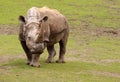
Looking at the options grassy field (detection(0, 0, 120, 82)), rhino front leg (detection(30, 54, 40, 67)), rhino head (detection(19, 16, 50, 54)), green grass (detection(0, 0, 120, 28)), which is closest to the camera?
grassy field (detection(0, 0, 120, 82))

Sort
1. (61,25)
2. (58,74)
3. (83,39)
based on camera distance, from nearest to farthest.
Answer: (58,74), (61,25), (83,39)

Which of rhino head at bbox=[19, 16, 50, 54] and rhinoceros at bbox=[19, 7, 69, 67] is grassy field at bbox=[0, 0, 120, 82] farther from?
rhino head at bbox=[19, 16, 50, 54]

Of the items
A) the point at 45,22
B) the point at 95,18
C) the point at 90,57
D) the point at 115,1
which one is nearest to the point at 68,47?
the point at 90,57

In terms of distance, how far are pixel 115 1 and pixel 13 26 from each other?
16.2 m

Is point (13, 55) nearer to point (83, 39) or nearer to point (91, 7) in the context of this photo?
point (83, 39)

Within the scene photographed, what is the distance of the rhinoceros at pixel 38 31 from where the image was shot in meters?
15.6

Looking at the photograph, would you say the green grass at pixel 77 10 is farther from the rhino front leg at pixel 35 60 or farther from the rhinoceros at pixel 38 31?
the rhino front leg at pixel 35 60

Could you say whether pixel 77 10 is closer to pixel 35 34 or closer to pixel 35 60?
pixel 35 60

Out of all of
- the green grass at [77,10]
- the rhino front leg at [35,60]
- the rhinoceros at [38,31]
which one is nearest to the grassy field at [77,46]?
the green grass at [77,10]

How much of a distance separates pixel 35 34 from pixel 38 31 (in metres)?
0.19

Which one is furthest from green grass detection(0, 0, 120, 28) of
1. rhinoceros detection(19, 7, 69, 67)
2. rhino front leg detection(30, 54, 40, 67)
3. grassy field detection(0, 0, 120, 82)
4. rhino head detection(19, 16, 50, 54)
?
rhino head detection(19, 16, 50, 54)

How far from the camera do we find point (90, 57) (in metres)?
20.4

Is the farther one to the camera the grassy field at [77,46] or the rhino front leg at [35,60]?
the rhino front leg at [35,60]

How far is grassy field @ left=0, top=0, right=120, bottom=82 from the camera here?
1523 cm
